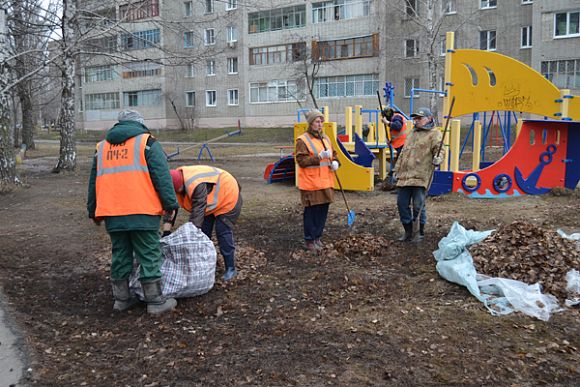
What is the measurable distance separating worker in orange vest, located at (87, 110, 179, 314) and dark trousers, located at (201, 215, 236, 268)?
2.13ft

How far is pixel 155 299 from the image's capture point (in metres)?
4.33

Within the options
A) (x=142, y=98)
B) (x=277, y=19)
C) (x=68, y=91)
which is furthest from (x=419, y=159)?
(x=142, y=98)

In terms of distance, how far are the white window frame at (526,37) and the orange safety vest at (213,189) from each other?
29496 mm

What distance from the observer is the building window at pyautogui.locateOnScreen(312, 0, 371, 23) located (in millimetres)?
34094

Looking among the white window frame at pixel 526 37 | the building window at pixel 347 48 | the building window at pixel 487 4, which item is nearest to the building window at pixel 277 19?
the building window at pixel 347 48

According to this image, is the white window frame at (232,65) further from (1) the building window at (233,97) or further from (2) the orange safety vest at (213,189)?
(2) the orange safety vest at (213,189)

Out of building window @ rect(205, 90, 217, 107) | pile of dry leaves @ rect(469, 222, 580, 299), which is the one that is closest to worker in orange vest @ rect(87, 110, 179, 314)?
pile of dry leaves @ rect(469, 222, 580, 299)

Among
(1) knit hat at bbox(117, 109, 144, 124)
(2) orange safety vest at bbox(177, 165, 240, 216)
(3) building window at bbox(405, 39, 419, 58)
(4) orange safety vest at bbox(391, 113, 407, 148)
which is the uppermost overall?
(3) building window at bbox(405, 39, 419, 58)

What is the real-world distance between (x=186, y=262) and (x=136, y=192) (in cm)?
77

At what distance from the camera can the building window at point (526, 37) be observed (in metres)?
29.8

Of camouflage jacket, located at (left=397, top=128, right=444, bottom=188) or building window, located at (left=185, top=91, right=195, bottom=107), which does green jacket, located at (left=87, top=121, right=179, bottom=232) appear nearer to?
camouflage jacket, located at (left=397, top=128, right=444, bottom=188)

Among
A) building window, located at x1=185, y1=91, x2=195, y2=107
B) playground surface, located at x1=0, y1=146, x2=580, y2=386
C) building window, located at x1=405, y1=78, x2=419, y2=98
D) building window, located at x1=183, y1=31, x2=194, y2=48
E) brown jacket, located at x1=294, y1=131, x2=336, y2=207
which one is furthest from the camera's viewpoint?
building window, located at x1=185, y1=91, x2=195, y2=107

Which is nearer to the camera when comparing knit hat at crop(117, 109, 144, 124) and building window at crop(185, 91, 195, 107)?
knit hat at crop(117, 109, 144, 124)

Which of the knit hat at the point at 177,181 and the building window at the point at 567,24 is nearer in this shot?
the knit hat at the point at 177,181
